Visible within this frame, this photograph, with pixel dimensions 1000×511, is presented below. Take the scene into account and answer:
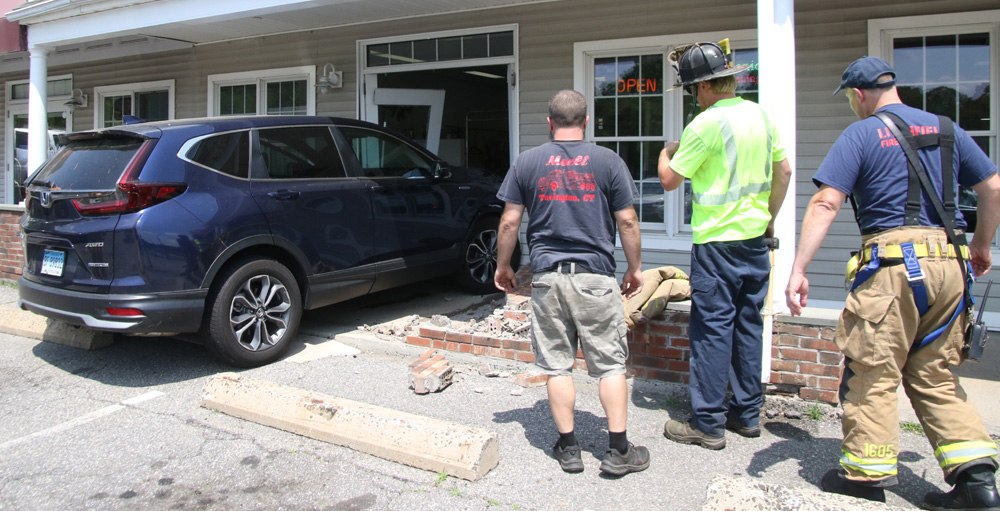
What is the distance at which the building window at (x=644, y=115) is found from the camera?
7.12m

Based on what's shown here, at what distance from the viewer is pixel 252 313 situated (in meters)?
4.90

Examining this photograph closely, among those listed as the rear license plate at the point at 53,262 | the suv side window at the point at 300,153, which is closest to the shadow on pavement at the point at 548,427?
the suv side window at the point at 300,153

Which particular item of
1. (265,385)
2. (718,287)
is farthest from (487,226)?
(718,287)

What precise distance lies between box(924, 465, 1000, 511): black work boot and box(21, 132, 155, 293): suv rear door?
15.2 feet

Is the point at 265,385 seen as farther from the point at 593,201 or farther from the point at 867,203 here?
the point at 867,203

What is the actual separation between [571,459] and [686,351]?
1.33m

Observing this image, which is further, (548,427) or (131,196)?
(131,196)

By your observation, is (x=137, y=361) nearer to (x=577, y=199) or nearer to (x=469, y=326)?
(x=469, y=326)

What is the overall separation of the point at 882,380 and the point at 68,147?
17.3ft

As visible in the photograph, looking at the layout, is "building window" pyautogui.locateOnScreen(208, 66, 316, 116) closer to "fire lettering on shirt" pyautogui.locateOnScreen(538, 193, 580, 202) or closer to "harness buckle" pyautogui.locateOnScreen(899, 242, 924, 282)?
"fire lettering on shirt" pyautogui.locateOnScreen(538, 193, 580, 202)

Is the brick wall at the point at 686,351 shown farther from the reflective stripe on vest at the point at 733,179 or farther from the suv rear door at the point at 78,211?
the suv rear door at the point at 78,211

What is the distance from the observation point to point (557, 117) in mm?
3410

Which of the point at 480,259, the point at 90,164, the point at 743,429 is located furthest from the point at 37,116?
the point at 743,429

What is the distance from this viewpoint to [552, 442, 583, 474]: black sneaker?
10.9 feet
